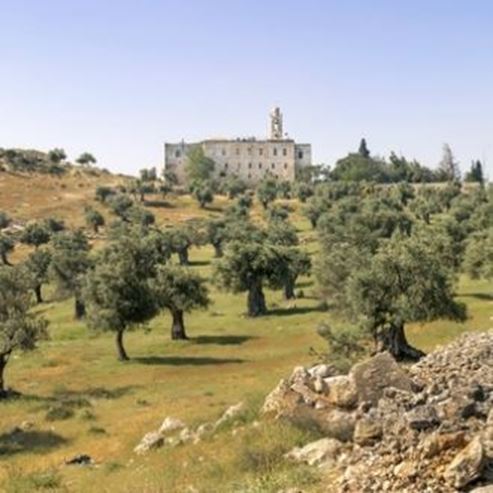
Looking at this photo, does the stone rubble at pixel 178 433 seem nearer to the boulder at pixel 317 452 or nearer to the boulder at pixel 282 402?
the boulder at pixel 282 402

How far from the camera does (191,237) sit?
13162 centimetres

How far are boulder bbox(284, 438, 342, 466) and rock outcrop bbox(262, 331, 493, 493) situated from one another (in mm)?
31

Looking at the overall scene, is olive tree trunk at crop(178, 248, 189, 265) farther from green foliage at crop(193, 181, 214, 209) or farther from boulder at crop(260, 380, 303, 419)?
boulder at crop(260, 380, 303, 419)

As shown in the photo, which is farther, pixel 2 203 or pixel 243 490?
pixel 2 203

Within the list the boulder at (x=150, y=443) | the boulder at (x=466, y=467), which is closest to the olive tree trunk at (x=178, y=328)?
the boulder at (x=150, y=443)

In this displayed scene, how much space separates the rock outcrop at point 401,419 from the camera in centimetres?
1828

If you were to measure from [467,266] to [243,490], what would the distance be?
7485 cm

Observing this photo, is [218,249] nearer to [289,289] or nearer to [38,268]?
[38,268]

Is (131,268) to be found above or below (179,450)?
above

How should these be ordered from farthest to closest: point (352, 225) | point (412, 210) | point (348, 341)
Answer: point (412, 210) < point (352, 225) < point (348, 341)

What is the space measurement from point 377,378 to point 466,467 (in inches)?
323

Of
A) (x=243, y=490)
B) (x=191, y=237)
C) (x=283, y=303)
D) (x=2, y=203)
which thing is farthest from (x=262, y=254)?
(x=2, y=203)

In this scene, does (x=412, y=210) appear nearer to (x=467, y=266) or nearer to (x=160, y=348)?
(x=467, y=266)

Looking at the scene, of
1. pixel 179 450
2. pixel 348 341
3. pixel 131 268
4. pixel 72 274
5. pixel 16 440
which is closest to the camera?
pixel 179 450
